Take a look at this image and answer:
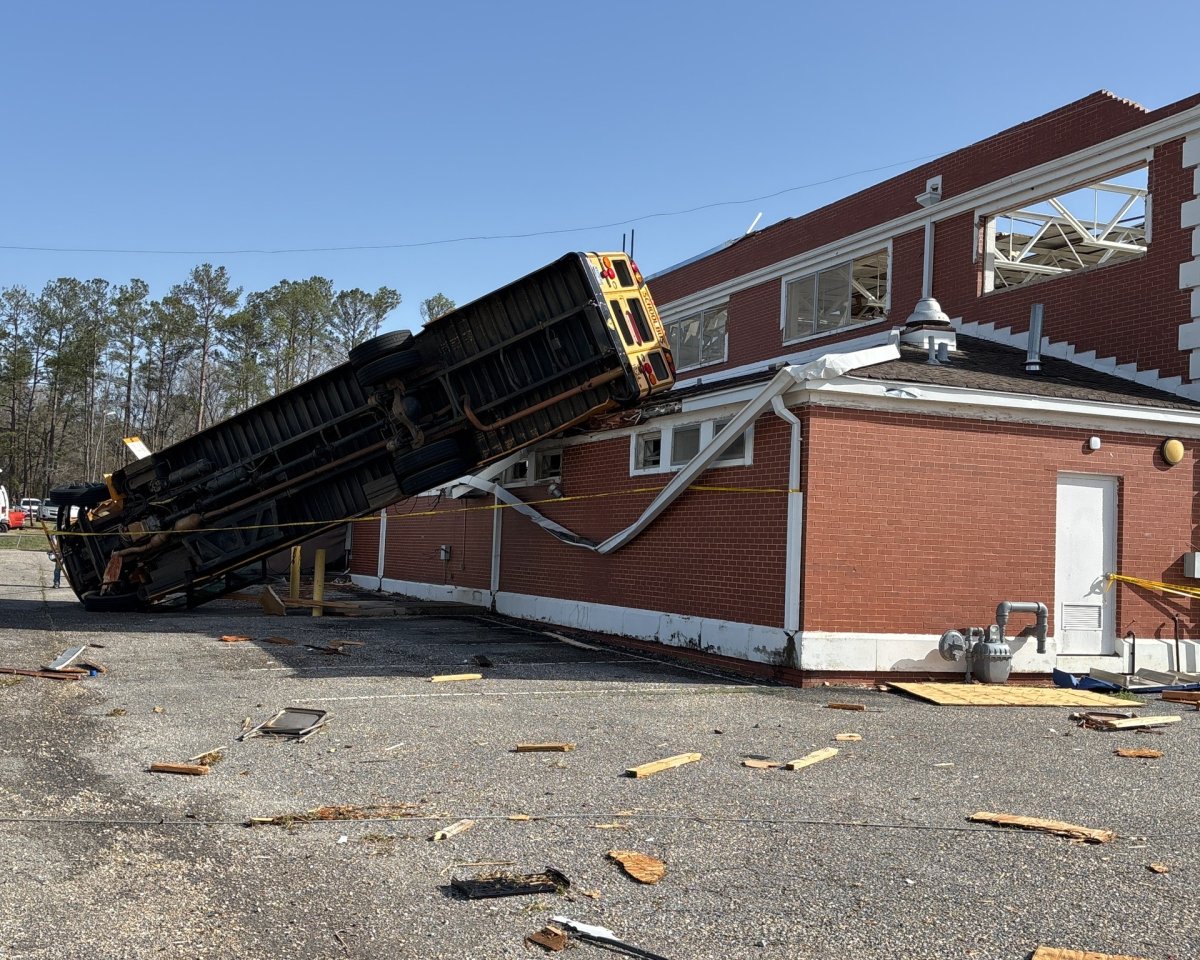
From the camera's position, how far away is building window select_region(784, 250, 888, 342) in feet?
58.7

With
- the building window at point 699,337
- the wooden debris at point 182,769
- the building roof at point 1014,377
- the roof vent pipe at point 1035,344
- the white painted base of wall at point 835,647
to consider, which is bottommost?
the wooden debris at point 182,769

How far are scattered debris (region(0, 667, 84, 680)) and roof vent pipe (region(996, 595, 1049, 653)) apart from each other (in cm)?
938

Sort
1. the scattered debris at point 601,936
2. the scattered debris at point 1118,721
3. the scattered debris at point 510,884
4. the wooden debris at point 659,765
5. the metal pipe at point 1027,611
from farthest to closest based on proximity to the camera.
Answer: the metal pipe at point 1027,611 < the scattered debris at point 1118,721 < the wooden debris at point 659,765 < the scattered debris at point 510,884 < the scattered debris at point 601,936

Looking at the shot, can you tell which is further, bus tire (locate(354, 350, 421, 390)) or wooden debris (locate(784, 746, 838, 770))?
bus tire (locate(354, 350, 421, 390))

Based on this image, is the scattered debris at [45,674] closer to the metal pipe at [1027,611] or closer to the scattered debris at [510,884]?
the scattered debris at [510,884]

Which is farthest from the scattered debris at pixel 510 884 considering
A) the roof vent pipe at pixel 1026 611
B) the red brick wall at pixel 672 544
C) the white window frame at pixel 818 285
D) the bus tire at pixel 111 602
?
the white window frame at pixel 818 285

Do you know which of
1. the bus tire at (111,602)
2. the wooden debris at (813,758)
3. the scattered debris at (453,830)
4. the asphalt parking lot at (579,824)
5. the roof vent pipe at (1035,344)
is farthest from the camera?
the bus tire at (111,602)

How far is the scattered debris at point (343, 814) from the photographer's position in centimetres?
535

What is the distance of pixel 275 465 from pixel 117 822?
32.3ft

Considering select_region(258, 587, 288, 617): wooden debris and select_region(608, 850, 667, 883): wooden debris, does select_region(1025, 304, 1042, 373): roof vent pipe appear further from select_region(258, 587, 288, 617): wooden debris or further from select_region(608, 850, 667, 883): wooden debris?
select_region(258, 587, 288, 617): wooden debris

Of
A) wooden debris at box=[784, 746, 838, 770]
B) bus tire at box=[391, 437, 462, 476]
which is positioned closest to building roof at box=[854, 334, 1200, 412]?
wooden debris at box=[784, 746, 838, 770]

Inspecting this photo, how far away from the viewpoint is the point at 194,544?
15.4 metres

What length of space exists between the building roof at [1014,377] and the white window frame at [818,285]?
322 cm

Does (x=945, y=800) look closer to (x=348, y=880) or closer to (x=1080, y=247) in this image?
(x=348, y=880)
